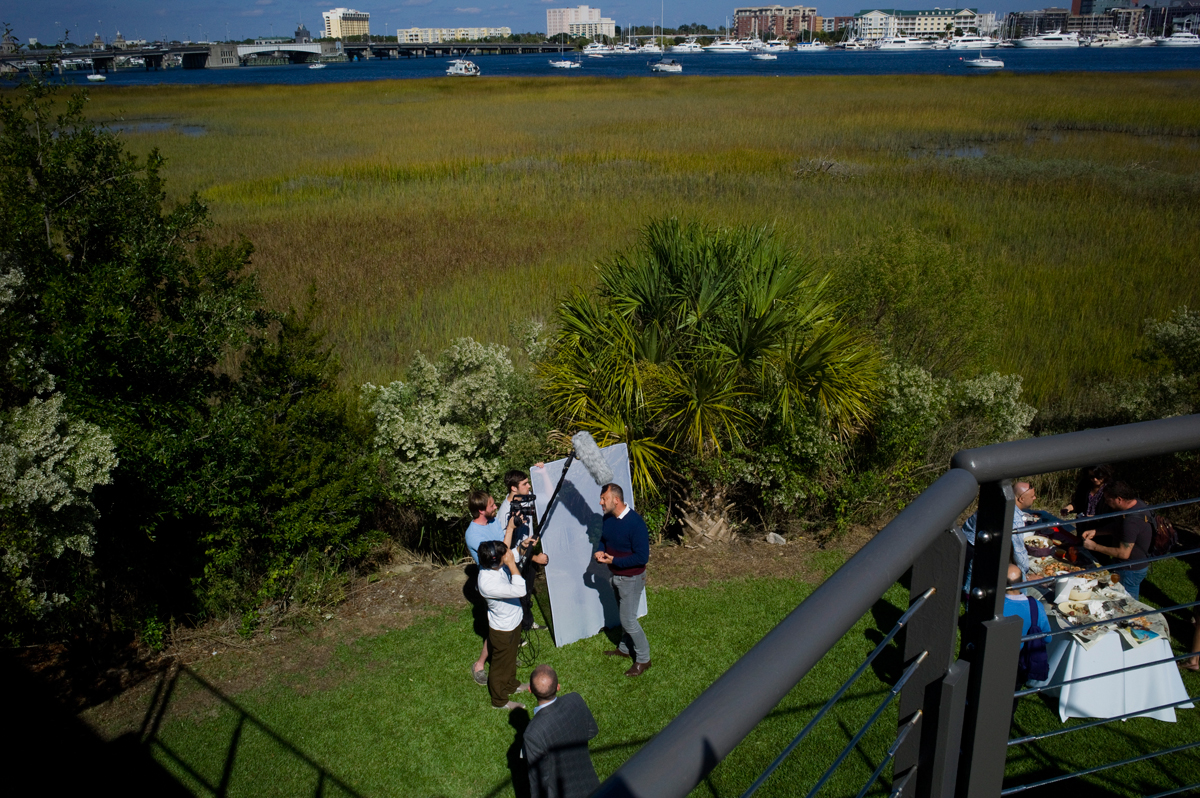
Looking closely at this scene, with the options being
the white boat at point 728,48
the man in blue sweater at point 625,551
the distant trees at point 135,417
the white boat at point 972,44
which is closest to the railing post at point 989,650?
the man in blue sweater at point 625,551

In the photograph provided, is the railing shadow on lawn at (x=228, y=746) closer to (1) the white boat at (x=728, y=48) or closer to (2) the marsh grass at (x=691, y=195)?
(2) the marsh grass at (x=691, y=195)

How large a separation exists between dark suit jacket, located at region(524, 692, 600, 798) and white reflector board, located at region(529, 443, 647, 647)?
229cm

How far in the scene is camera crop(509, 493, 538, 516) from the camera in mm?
A: 7195

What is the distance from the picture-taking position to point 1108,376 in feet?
42.4

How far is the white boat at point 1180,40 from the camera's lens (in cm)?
15525

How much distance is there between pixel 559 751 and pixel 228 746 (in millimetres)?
3035

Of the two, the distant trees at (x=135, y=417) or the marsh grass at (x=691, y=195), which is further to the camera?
the marsh grass at (x=691, y=195)

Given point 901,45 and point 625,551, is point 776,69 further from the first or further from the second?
point 625,551

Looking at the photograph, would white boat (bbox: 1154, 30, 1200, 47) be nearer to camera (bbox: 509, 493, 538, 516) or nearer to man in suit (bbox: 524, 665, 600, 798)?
camera (bbox: 509, 493, 538, 516)

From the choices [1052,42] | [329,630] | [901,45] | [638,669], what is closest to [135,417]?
[329,630]

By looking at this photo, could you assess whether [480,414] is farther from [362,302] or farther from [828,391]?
[362,302]

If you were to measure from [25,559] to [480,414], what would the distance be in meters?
4.40

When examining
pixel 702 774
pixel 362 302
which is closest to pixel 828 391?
pixel 702 774

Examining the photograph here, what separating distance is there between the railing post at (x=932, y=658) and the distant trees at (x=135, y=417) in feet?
20.9
